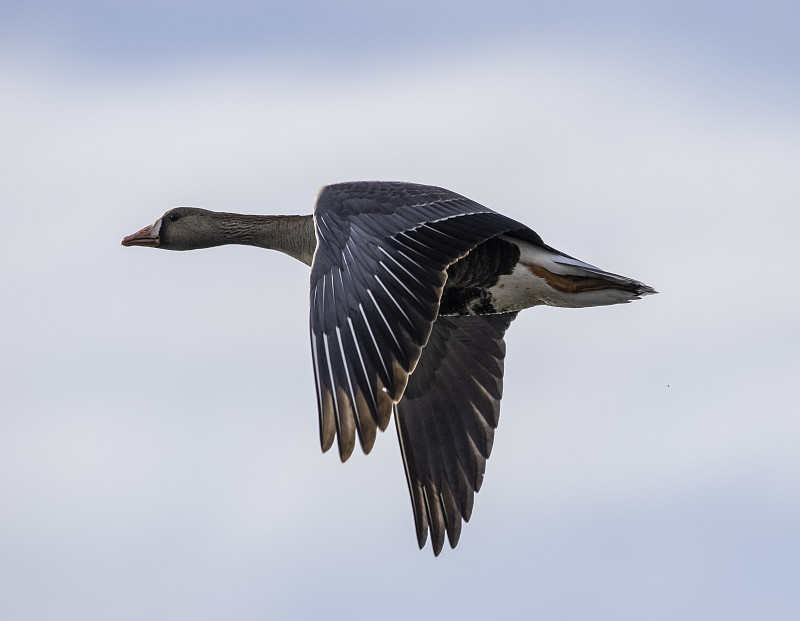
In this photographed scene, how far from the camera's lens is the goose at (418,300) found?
905 cm

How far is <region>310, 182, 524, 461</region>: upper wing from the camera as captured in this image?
8.81 metres

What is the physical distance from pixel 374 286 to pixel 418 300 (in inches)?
14.6

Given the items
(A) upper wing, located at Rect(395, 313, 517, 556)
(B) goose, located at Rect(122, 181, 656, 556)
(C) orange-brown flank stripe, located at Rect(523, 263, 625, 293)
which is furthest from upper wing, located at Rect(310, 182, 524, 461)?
(A) upper wing, located at Rect(395, 313, 517, 556)

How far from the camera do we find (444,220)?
34.3 ft

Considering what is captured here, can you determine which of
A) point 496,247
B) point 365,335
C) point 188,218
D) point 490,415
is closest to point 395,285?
point 365,335

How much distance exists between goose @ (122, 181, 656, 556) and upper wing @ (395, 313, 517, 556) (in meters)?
0.01

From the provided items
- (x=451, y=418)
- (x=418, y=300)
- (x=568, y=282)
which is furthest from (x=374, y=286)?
(x=451, y=418)

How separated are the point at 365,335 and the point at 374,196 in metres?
1.93

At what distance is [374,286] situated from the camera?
9539mm

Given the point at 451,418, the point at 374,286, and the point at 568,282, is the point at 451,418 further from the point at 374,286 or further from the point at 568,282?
the point at 374,286

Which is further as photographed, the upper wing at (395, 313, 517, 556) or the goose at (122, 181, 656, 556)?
the upper wing at (395, 313, 517, 556)

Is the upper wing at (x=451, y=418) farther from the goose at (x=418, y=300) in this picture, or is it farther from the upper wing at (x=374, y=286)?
the upper wing at (x=374, y=286)

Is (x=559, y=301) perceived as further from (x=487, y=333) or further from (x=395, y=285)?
(x=395, y=285)

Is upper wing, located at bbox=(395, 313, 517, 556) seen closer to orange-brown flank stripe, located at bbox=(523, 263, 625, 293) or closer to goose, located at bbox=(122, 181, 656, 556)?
goose, located at bbox=(122, 181, 656, 556)
